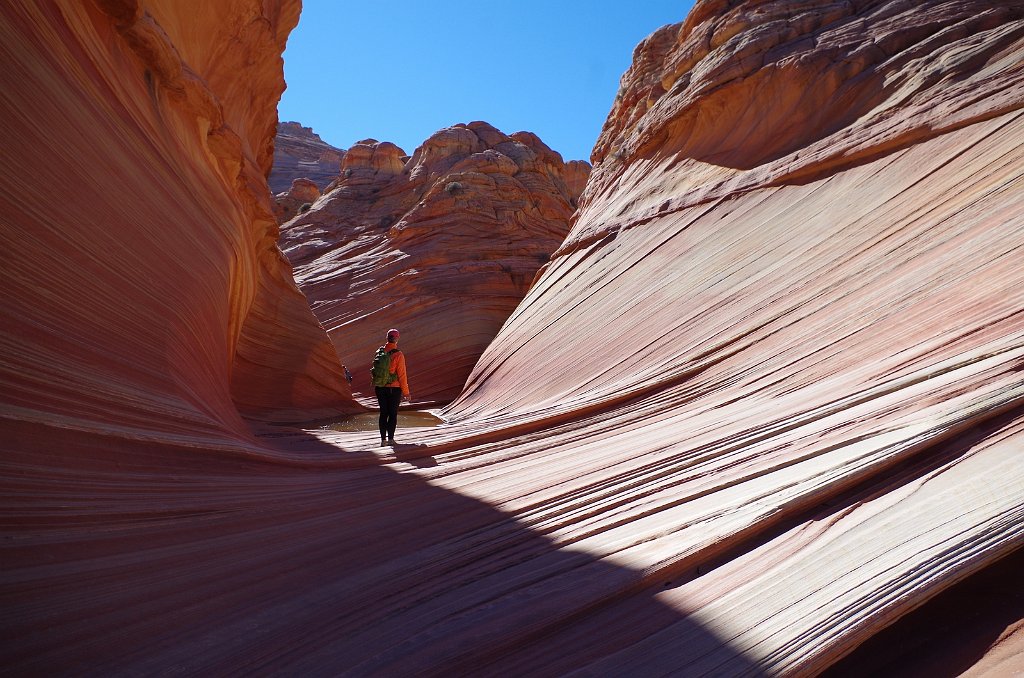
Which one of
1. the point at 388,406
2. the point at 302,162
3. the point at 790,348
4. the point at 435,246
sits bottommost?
the point at 388,406

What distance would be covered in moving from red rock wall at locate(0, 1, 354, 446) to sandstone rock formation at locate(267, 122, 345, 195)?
102 ft

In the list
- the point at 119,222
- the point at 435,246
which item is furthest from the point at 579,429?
the point at 435,246

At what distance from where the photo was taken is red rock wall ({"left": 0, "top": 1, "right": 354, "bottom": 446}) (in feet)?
9.61

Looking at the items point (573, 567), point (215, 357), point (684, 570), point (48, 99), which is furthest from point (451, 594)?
point (215, 357)

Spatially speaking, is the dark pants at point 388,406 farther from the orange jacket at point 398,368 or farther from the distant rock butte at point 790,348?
the distant rock butte at point 790,348

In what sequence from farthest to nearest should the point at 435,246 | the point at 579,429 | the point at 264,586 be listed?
the point at 435,246 → the point at 579,429 → the point at 264,586

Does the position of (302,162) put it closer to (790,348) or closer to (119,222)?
(119,222)

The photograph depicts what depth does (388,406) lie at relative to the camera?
562 centimetres

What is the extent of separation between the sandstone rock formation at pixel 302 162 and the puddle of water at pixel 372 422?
2793 centimetres

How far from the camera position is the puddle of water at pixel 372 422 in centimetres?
902

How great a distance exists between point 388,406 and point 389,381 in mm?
229

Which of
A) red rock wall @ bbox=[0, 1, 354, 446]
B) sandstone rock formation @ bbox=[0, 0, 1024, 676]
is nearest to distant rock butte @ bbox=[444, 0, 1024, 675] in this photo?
sandstone rock formation @ bbox=[0, 0, 1024, 676]

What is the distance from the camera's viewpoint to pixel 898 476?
2.31 meters

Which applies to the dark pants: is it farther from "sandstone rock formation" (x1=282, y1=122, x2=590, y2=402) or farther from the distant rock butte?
"sandstone rock formation" (x1=282, y1=122, x2=590, y2=402)
